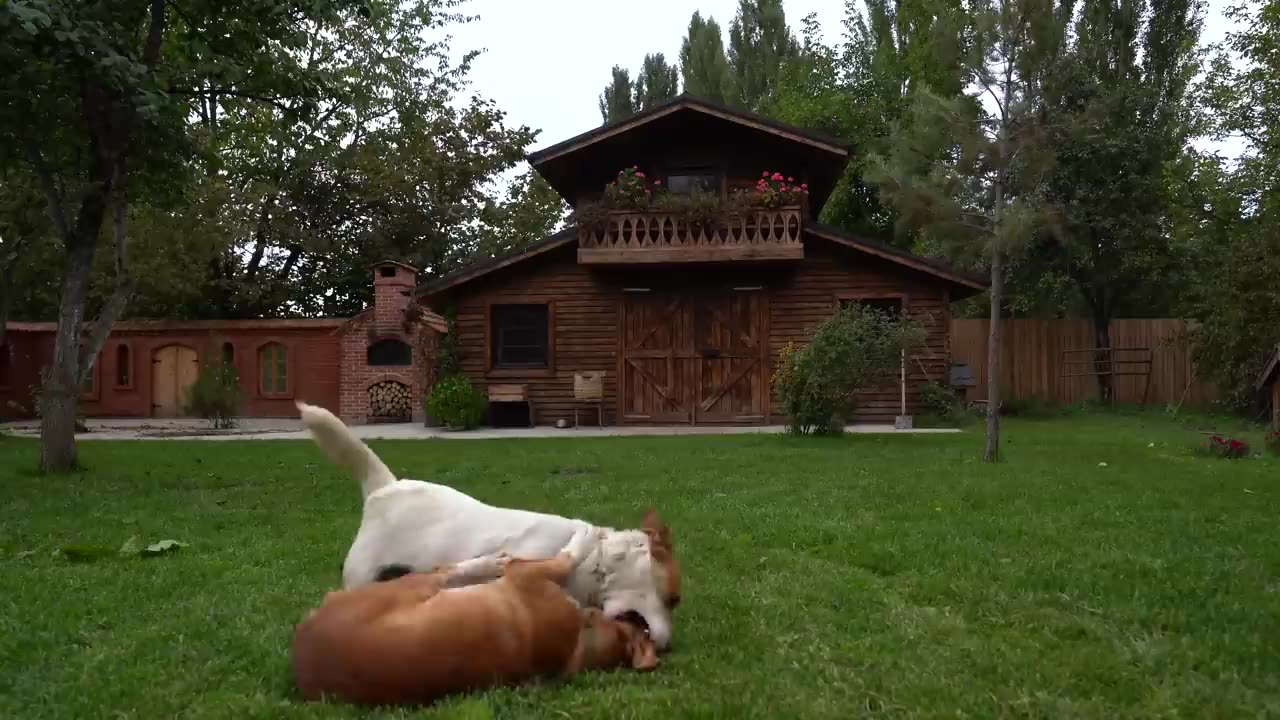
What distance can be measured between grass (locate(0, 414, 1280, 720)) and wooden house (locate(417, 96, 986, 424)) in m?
8.01

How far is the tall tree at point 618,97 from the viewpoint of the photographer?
4456 centimetres

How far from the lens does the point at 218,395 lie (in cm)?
2002

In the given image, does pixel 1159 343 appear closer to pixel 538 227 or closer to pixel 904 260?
pixel 904 260

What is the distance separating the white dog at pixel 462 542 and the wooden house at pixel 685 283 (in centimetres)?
1382

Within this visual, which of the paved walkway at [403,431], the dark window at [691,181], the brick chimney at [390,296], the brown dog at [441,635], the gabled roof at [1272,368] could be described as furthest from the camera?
the brick chimney at [390,296]

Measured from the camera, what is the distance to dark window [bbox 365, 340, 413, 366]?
21.0 m

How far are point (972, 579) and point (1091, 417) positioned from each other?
17.3 m

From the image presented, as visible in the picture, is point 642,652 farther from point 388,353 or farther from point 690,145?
point 388,353

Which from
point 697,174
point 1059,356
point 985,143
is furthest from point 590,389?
point 1059,356

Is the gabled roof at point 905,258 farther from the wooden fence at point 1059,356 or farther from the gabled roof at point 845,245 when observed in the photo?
the wooden fence at point 1059,356

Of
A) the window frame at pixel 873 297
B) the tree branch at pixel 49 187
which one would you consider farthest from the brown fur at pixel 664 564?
the window frame at pixel 873 297

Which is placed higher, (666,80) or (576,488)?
(666,80)

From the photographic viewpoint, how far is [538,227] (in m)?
30.2

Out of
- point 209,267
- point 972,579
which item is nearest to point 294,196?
point 209,267
